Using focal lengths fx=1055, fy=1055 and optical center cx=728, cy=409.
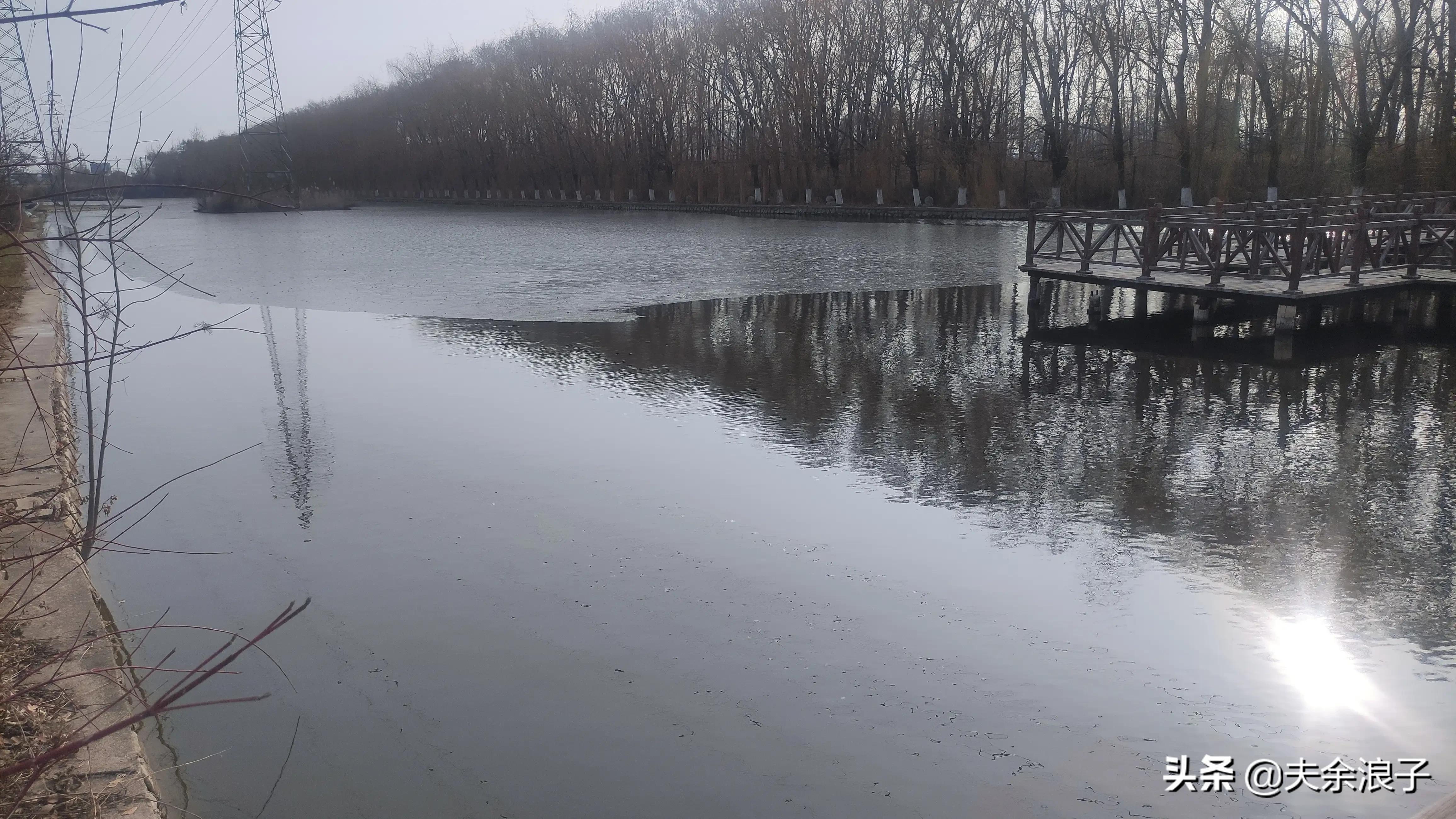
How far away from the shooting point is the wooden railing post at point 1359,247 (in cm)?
1336

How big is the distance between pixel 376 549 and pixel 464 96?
283 ft

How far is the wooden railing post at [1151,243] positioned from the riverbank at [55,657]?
1238cm

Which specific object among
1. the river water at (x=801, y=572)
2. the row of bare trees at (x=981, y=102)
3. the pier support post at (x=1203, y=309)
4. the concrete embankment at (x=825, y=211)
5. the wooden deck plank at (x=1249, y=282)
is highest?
the row of bare trees at (x=981, y=102)

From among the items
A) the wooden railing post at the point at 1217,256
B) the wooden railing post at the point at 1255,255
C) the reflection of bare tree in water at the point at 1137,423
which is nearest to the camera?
the reflection of bare tree in water at the point at 1137,423

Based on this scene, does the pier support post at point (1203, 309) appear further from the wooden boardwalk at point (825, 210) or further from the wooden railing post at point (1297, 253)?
the wooden boardwalk at point (825, 210)

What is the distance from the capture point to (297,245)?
31141mm

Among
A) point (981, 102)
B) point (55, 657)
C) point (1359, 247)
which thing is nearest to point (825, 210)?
point (981, 102)

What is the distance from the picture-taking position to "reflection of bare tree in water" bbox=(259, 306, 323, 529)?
732 centimetres

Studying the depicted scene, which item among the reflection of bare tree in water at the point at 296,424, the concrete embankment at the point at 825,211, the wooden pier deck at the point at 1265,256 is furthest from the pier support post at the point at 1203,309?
the concrete embankment at the point at 825,211

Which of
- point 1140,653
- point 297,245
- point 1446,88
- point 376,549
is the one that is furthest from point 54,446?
point 1446,88

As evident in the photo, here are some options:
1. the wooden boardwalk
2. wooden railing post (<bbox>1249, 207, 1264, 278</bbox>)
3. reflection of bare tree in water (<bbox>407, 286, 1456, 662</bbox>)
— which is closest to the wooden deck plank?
wooden railing post (<bbox>1249, 207, 1264, 278</bbox>)

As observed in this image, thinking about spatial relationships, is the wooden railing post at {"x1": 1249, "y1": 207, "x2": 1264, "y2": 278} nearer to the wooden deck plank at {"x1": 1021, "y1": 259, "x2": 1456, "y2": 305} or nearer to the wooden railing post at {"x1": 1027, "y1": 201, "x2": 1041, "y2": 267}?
the wooden deck plank at {"x1": 1021, "y1": 259, "x2": 1456, "y2": 305}

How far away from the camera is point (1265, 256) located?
1525cm

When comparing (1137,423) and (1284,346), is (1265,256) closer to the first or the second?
(1284,346)
